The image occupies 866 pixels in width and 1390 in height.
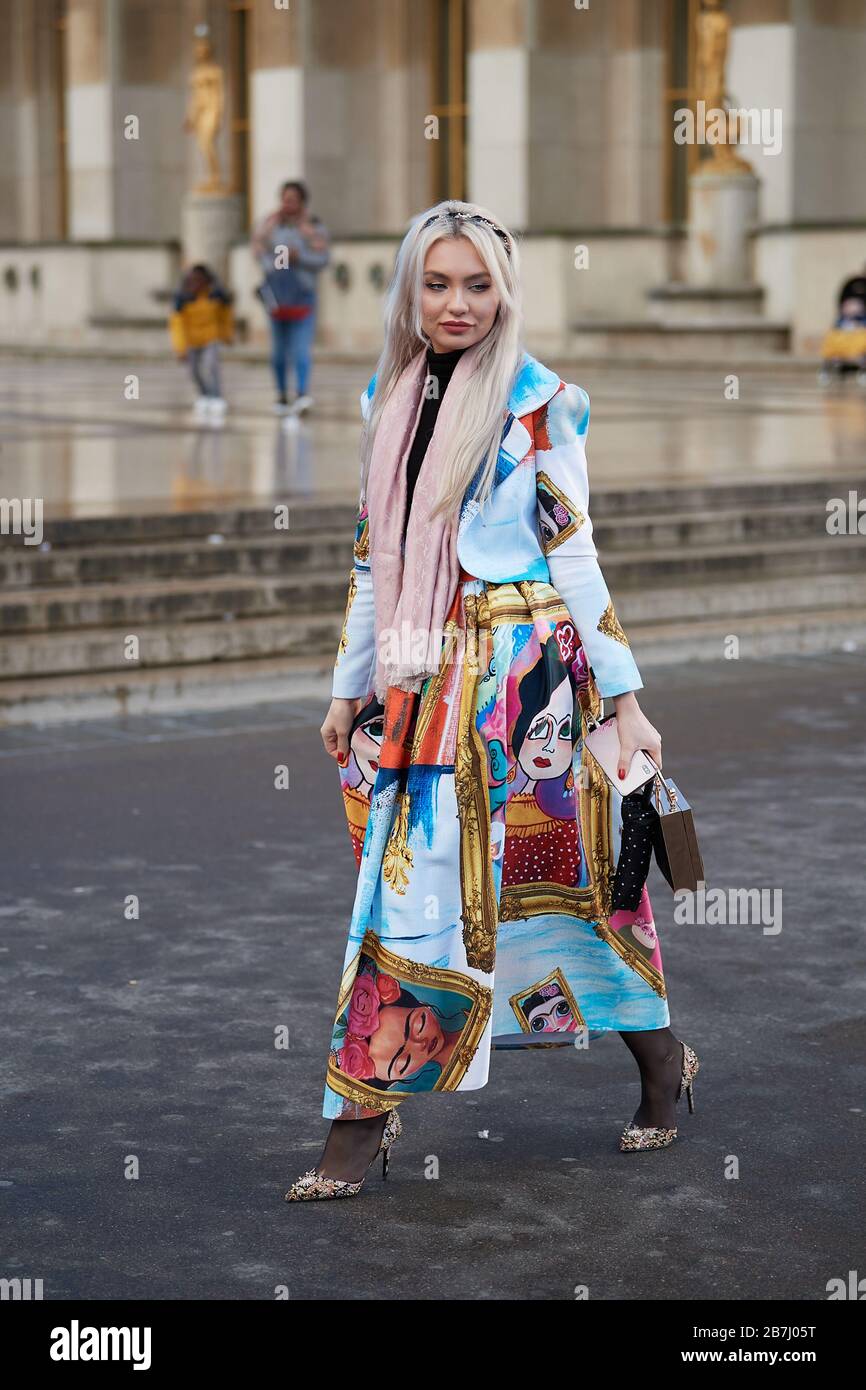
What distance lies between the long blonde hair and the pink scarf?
3 centimetres

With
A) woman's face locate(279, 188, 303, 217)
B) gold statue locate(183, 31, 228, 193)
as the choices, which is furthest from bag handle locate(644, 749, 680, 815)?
gold statue locate(183, 31, 228, 193)

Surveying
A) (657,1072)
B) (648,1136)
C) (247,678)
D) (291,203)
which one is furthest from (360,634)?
(291,203)

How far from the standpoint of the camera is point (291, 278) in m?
18.0

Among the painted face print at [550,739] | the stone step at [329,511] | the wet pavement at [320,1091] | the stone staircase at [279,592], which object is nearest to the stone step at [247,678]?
the stone staircase at [279,592]

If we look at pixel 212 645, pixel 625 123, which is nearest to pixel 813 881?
pixel 212 645

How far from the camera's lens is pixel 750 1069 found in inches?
189

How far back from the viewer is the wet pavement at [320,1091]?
3.77 metres

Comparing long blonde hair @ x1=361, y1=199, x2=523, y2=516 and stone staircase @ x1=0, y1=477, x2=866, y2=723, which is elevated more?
long blonde hair @ x1=361, y1=199, x2=523, y2=516

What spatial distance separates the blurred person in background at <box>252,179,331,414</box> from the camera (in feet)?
59.2

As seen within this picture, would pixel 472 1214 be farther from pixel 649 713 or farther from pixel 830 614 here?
pixel 830 614

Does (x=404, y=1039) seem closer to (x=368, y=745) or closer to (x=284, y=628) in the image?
(x=368, y=745)

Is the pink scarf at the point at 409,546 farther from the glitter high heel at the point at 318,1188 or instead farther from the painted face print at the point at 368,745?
the glitter high heel at the point at 318,1188

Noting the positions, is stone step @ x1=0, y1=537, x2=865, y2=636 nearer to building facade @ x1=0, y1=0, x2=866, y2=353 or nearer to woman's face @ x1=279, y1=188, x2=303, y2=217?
woman's face @ x1=279, y1=188, x2=303, y2=217

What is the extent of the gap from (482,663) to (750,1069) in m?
1.34
